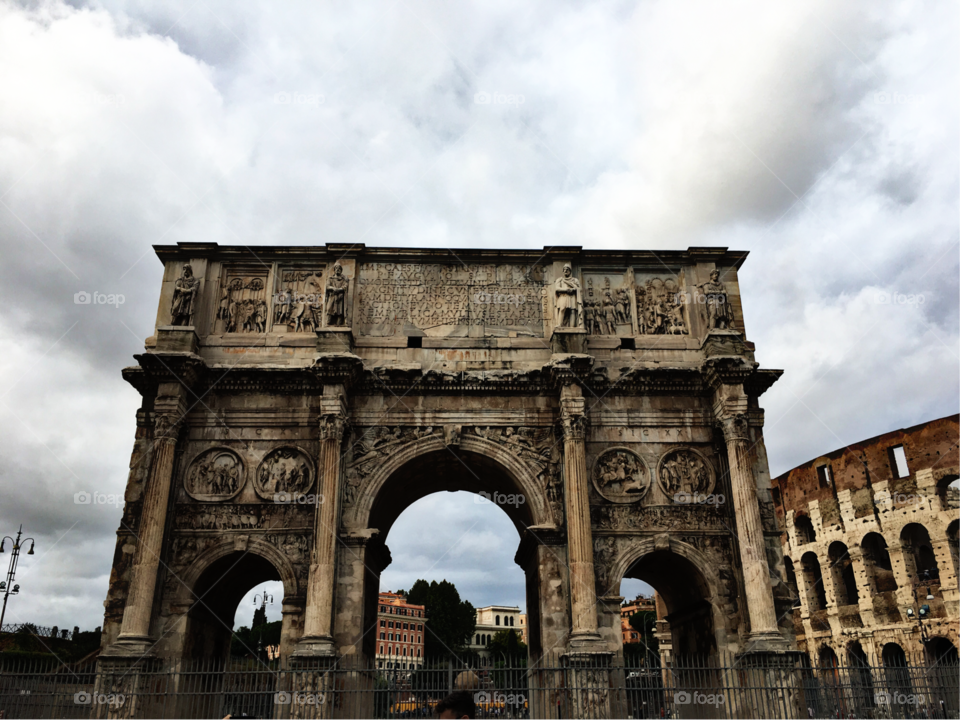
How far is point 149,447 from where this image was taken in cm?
1581

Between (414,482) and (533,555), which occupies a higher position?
(414,482)

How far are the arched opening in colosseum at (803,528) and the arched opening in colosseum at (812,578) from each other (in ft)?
2.34

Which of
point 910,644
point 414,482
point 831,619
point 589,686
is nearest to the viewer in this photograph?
point 589,686

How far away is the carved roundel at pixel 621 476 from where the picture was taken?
51.4ft

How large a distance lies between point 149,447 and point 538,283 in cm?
959

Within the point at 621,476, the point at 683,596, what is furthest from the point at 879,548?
the point at 621,476

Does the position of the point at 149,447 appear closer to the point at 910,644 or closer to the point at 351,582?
the point at 351,582

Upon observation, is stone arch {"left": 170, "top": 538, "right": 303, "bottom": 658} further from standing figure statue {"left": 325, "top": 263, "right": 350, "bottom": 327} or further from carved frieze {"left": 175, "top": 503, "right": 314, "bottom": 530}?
standing figure statue {"left": 325, "top": 263, "right": 350, "bottom": 327}

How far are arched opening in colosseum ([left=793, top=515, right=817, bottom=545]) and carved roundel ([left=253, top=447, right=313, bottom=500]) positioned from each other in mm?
29227

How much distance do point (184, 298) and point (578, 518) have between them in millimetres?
10069

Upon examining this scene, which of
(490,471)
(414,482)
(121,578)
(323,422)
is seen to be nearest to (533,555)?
(490,471)

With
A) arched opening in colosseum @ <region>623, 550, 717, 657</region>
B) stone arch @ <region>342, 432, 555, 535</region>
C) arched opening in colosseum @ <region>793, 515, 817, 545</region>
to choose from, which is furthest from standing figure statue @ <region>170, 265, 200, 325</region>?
arched opening in colosseum @ <region>793, 515, 817, 545</region>

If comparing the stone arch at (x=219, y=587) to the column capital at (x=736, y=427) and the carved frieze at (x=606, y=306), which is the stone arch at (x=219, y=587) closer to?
the carved frieze at (x=606, y=306)

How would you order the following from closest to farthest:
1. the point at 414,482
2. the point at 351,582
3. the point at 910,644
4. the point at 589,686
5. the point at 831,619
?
the point at 589,686, the point at 351,582, the point at 414,482, the point at 910,644, the point at 831,619
